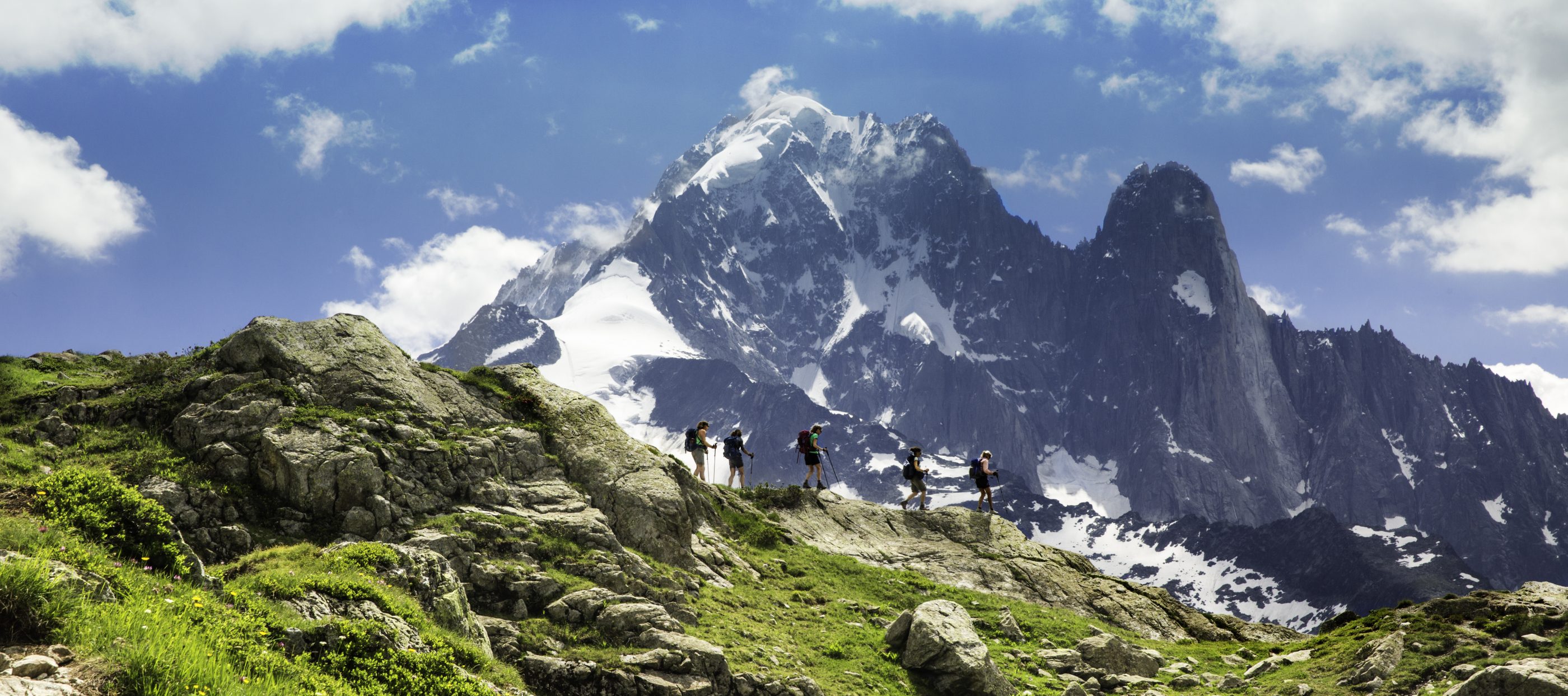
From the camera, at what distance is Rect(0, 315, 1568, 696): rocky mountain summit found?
42.8 ft

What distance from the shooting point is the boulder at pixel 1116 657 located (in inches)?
1065

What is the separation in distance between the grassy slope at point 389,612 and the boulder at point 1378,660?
0.97 feet

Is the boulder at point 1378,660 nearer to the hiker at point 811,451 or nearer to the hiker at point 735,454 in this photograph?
the hiker at point 811,451

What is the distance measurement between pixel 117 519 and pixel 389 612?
4.44 metres

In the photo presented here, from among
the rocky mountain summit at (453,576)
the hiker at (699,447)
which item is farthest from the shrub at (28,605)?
the hiker at (699,447)

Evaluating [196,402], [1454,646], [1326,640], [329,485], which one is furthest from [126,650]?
[1326,640]

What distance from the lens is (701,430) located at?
39.7 metres

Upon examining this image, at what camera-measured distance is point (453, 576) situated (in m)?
19.3

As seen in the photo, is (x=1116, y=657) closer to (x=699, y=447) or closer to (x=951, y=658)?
(x=951, y=658)

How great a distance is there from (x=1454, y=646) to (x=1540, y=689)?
5259 mm

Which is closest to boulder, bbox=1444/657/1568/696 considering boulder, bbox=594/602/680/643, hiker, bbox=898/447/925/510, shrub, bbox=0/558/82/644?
boulder, bbox=594/602/680/643

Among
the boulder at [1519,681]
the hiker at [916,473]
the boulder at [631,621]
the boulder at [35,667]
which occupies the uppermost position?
the hiker at [916,473]

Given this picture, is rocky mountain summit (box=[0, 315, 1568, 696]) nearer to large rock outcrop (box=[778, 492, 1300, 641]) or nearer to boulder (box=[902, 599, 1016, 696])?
boulder (box=[902, 599, 1016, 696])

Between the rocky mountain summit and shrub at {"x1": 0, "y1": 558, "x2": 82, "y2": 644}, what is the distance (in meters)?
0.03
